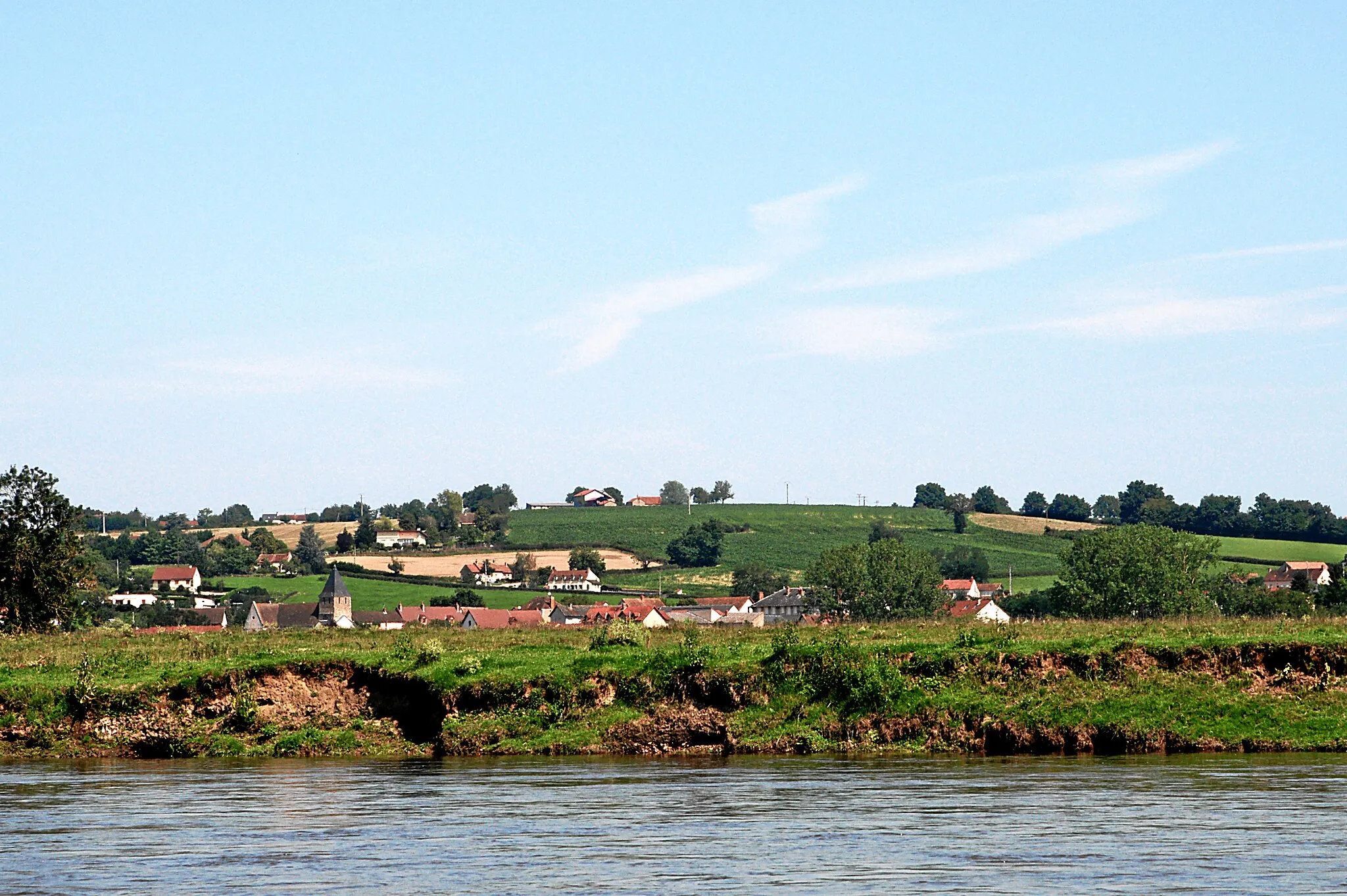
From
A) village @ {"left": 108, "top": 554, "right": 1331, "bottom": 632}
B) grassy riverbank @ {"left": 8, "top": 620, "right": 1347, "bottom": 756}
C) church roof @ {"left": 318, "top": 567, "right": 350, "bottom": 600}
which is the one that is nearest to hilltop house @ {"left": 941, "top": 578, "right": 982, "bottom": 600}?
village @ {"left": 108, "top": 554, "right": 1331, "bottom": 632}

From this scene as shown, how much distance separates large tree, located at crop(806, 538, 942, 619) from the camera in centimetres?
12925

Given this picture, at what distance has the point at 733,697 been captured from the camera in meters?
36.9

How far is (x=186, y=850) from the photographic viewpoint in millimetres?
21578

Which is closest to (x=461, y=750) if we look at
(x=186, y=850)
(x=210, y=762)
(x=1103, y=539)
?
(x=210, y=762)

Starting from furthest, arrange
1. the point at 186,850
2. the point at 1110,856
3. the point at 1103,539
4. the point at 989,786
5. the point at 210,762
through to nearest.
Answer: the point at 1103,539 < the point at 210,762 < the point at 989,786 < the point at 186,850 < the point at 1110,856

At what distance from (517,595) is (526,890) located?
513 ft

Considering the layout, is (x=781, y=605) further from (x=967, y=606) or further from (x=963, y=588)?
(x=967, y=606)

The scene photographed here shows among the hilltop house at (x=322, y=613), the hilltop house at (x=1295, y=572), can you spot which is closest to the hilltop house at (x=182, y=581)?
the hilltop house at (x=322, y=613)

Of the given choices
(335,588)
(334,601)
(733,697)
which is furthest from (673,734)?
(335,588)

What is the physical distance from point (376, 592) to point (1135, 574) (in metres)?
98.1

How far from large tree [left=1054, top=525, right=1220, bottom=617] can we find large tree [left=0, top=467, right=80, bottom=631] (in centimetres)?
6852

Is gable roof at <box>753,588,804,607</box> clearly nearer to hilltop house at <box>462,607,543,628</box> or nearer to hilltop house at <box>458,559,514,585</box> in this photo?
hilltop house at <box>462,607,543,628</box>

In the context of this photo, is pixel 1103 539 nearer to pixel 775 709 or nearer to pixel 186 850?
pixel 775 709

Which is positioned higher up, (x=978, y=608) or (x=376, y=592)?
(x=376, y=592)
